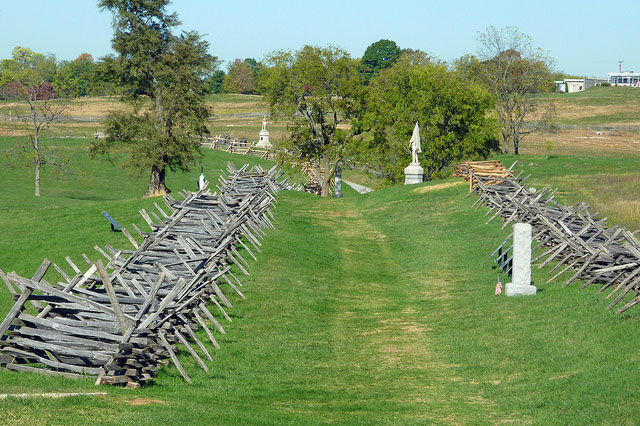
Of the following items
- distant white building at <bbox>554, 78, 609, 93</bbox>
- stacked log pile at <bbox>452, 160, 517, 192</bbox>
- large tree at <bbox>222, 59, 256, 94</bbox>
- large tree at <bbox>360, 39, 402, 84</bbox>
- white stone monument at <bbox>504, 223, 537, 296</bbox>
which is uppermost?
large tree at <bbox>360, 39, 402, 84</bbox>

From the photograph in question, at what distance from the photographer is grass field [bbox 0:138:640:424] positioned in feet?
42.7

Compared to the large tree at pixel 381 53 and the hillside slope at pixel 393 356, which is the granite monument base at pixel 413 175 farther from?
the large tree at pixel 381 53

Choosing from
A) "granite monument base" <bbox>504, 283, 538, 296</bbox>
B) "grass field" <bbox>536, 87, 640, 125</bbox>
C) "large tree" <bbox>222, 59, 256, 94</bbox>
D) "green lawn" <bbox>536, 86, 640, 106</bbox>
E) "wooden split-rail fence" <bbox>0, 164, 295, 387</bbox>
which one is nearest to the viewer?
"wooden split-rail fence" <bbox>0, 164, 295, 387</bbox>

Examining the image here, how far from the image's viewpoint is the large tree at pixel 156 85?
53.9 m

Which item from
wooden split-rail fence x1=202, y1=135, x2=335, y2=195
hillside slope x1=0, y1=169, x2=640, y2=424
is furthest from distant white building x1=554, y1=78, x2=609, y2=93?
hillside slope x1=0, y1=169, x2=640, y2=424

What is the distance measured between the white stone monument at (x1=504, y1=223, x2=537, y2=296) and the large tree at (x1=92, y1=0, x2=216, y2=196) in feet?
116

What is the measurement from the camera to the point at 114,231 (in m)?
36.3

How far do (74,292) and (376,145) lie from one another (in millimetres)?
41201

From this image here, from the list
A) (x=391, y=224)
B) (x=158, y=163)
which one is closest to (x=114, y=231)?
(x=391, y=224)

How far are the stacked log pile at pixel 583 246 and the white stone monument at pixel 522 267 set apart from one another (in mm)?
988

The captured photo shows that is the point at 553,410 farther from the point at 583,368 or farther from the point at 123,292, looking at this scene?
the point at 123,292

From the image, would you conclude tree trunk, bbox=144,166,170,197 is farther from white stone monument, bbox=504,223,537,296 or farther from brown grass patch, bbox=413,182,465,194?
white stone monument, bbox=504,223,537,296

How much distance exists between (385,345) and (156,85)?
40124 millimetres

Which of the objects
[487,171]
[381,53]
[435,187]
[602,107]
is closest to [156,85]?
[435,187]
